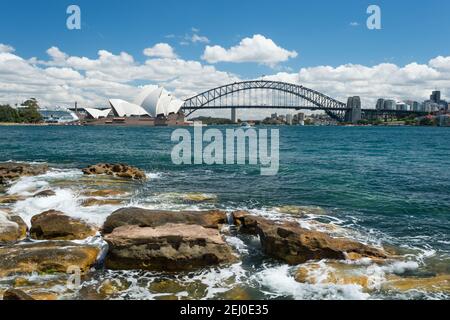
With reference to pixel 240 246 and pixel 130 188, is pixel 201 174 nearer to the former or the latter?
pixel 130 188

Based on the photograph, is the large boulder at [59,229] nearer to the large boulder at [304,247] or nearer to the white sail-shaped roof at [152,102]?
the large boulder at [304,247]

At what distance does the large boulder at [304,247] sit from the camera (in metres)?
7.44

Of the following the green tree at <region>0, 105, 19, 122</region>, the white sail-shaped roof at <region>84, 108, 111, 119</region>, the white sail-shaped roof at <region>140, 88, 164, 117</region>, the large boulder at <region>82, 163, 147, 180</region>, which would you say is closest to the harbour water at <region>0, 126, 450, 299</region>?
the large boulder at <region>82, 163, 147, 180</region>

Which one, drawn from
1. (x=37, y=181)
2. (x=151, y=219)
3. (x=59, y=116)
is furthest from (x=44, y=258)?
(x=59, y=116)

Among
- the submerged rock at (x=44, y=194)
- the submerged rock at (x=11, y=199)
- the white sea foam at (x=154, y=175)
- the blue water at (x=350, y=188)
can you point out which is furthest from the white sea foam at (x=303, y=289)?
the white sea foam at (x=154, y=175)

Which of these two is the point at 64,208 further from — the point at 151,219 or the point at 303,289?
the point at 303,289

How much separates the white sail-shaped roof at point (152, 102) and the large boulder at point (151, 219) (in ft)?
336

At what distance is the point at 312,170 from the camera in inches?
854

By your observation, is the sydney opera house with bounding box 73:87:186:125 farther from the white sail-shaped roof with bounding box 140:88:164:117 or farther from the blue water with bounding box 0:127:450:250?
the blue water with bounding box 0:127:450:250

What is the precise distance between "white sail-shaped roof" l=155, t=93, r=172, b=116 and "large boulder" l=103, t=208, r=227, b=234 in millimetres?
104271
